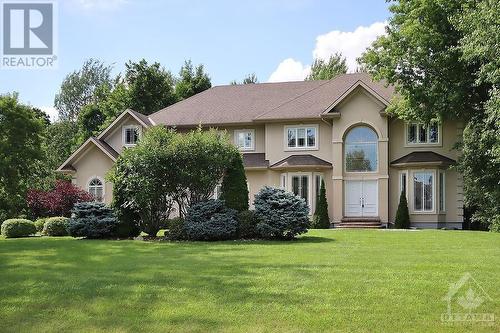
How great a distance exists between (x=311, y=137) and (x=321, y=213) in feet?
15.3

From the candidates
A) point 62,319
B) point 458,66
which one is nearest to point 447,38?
point 458,66

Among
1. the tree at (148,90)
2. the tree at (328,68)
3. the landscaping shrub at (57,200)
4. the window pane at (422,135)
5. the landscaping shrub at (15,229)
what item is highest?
the tree at (328,68)

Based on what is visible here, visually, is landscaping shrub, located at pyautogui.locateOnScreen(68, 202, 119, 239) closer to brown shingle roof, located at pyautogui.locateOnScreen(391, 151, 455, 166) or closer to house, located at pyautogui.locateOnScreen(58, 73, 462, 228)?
house, located at pyautogui.locateOnScreen(58, 73, 462, 228)

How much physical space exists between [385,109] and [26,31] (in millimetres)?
18232

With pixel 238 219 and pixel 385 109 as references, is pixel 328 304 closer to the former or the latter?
pixel 238 219

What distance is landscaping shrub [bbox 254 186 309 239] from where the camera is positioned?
1991cm

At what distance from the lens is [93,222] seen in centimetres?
2197

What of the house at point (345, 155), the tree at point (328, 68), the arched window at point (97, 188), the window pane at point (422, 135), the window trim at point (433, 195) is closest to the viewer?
the window trim at point (433, 195)

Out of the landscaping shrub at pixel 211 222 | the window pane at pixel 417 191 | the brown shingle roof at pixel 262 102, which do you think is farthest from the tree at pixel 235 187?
the window pane at pixel 417 191

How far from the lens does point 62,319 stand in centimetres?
952

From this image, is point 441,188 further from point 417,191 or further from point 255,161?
point 255,161

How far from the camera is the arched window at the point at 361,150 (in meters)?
31.3

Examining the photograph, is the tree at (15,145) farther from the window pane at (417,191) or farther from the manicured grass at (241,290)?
the window pane at (417,191)

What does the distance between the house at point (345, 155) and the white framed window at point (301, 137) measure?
58 mm
